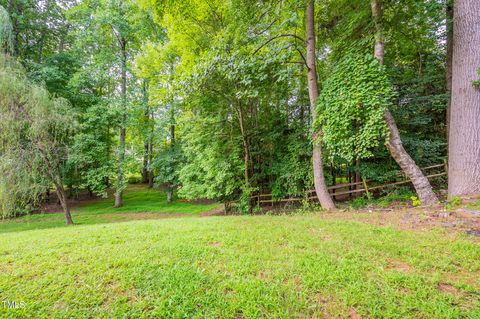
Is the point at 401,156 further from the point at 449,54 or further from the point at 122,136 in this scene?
the point at 122,136

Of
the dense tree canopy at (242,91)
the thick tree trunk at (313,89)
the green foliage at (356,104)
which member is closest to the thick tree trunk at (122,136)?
the dense tree canopy at (242,91)

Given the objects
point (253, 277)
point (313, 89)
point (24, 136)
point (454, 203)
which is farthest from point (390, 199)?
point (24, 136)

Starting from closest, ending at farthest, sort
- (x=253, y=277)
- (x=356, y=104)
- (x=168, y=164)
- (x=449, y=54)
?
(x=253, y=277)
(x=356, y=104)
(x=449, y=54)
(x=168, y=164)

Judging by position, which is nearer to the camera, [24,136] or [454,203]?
[454,203]

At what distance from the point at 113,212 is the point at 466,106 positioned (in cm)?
1495

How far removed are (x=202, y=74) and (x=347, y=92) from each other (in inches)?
154

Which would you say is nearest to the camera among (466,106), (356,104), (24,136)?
(466,106)

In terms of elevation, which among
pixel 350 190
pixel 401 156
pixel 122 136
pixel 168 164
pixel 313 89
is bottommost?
pixel 350 190

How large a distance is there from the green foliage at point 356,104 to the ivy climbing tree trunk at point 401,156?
282 mm

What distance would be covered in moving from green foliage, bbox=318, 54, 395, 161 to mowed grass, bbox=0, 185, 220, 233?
8172 mm

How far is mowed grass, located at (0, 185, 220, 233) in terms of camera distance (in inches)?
364

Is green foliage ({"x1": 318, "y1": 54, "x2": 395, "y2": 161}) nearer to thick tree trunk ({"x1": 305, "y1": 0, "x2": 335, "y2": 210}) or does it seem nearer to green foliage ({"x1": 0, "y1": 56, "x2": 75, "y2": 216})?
thick tree trunk ({"x1": 305, "y1": 0, "x2": 335, "y2": 210})

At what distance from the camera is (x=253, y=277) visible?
208 centimetres

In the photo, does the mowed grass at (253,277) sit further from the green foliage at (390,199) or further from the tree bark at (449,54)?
the tree bark at (449,54)
